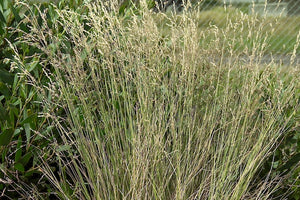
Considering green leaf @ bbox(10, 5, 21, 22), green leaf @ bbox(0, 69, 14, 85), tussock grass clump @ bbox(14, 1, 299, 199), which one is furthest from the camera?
green leaf @ bbox(10, 5, 21, 22)

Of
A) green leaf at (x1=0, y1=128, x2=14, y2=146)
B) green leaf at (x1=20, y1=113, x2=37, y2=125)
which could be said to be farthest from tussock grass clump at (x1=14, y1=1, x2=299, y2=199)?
green leaf at (x1=0, y1=128, x2=14, y2=146)

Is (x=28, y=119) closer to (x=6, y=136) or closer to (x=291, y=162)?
(x=6, y=136)

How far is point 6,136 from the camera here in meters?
2.26

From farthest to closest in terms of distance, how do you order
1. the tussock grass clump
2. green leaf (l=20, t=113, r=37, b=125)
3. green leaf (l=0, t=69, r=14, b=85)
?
green leaf (l=0, t=69, r=14, b=85), green leaf (l=20, t=113, r=37, b=125), the tussock grass clump

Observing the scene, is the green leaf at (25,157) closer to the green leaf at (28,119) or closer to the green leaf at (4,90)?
the green leaf at (28,119)

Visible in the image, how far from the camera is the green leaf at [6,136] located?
2234mm

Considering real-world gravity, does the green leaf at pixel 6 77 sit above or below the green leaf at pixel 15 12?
below

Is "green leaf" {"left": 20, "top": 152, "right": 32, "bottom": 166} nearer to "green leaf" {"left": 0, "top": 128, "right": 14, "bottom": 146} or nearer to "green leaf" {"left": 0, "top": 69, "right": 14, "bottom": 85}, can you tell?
"green leaf" {"left": 0, "top": 128, "right": 14, "bottom": 146}

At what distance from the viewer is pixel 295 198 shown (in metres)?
2.83

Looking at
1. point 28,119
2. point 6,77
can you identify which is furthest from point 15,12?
point 28,119

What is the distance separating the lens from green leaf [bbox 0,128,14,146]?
7.33ft

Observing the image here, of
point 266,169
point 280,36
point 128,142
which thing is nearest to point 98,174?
point 128,142

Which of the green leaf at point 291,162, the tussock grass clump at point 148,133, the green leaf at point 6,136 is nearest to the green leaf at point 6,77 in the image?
the tussock grass clump at point 148,133

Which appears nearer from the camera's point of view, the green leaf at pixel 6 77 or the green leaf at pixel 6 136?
the green leaf at pixel 6 136
